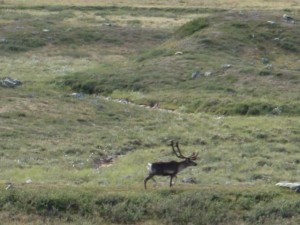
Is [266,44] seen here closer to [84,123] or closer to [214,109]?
[214,109]

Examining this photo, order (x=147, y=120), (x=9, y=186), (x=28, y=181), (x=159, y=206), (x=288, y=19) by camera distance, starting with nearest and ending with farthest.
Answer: (x=159, y=206)
(x=9, y=186)
(x=28, y=181)
(x=147, y=120)
(x=288, y=19)

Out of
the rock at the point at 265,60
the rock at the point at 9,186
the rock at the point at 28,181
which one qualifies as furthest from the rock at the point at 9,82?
the rock at the point at 9,186

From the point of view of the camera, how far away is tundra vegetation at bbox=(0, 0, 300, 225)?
21.5 m

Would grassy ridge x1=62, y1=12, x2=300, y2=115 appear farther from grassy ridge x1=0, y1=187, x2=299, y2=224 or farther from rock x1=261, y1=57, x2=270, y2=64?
grassy ridge x1=0, y1=187, x2=299, y2=224

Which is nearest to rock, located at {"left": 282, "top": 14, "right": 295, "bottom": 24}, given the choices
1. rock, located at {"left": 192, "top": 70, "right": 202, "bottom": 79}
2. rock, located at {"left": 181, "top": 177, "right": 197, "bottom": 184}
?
rock, located at {"left": 192, "top": 70, "right": 202, "bottom": 79}

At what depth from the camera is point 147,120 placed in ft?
121

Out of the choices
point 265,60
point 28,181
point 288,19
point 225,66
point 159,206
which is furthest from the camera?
point 288,19

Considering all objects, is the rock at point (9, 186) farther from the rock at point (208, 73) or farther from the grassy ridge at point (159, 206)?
the rock at point (208, 73)

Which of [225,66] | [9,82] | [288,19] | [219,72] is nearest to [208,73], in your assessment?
[219,72]

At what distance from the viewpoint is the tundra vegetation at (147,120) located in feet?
70.6

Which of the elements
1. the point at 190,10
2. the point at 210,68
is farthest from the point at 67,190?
the point at 190,10

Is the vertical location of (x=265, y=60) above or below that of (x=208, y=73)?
below

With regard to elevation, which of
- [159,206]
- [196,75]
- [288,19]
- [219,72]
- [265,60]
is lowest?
[265,60]

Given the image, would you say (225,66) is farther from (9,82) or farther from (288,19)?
(288,19)
